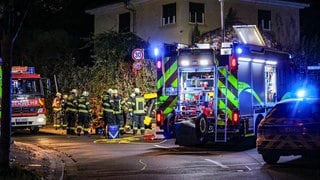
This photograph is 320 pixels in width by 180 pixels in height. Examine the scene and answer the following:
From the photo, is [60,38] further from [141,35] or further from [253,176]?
[253,176]

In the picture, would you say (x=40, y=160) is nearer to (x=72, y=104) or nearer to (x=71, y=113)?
(x=71, y=113)

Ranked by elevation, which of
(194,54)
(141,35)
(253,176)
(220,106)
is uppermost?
(141,35)

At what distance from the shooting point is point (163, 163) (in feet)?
43.5

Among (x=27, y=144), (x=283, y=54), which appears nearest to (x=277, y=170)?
(x=283, y=54)

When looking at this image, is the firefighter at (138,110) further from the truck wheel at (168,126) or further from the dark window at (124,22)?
the dark window at (124,22)

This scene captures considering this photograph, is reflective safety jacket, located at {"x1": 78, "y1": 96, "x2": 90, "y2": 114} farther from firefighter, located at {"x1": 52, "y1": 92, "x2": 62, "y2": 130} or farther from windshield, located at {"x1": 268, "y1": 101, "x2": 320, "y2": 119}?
windshield, located at {"x1": 268, "y1": 101, "x2": 320, "y2": 119}

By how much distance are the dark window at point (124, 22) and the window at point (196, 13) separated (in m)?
5.18

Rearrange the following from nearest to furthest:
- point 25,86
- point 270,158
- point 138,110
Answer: point 270,158
point 138,110
point 25,86

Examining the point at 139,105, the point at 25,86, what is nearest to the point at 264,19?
the point at 139,105

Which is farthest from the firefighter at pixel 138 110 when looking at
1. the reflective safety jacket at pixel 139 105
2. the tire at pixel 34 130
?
the tire at pixel 34 130

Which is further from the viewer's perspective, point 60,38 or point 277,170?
point 60,38

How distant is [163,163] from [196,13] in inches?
808

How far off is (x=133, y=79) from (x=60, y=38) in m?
16.0

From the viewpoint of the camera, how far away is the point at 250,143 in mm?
17500
